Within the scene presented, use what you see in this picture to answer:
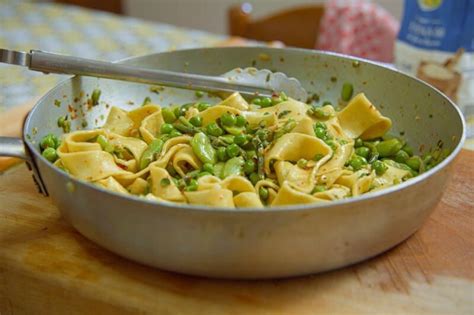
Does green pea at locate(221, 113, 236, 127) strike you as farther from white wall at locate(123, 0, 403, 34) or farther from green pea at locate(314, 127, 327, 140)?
white wall at locate(123, 0, 403, 34)

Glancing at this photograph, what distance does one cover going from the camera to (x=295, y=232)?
1043mm

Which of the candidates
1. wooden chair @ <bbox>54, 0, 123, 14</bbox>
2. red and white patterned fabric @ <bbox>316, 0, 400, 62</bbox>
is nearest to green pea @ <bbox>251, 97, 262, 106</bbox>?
red and white patterned fabric @ <bbox>316, 0, 400, 62</bbox>

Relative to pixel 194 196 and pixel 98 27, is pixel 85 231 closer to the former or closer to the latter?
pixel 194 196

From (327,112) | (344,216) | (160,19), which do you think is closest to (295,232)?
(344,216)

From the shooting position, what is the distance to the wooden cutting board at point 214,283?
1109 millimetres

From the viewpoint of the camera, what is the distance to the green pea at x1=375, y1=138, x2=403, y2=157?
5.11 ft

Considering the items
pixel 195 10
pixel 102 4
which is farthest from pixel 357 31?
pixel 102 4

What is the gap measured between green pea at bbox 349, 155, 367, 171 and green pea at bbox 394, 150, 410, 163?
0.38 ft

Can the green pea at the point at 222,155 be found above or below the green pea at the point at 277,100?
below

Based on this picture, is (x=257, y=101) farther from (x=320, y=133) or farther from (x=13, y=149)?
(x=13, y=149)

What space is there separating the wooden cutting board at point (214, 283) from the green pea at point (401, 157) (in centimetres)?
22

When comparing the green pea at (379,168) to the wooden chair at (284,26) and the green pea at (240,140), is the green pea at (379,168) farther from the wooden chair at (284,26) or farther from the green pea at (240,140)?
the wooden chair at (284,26)

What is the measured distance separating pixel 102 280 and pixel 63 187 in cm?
19

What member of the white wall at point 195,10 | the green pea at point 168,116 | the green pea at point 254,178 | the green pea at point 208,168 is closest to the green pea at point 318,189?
the green pea at point 254,178
